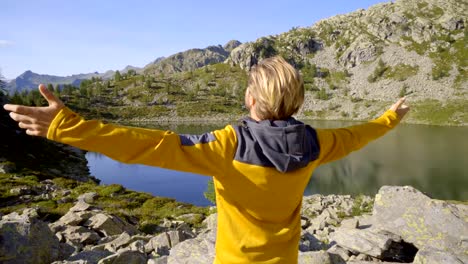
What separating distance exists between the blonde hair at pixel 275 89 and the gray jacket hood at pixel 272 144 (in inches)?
4.0

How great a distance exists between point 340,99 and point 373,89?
1612cm

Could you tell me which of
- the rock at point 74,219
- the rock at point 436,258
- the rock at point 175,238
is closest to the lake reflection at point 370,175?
the rock at point 74,219

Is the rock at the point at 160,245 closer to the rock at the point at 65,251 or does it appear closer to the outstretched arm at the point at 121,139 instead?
the rock at the point at 65,251

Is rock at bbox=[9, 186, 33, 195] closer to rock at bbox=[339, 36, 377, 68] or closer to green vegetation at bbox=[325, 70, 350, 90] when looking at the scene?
green vegetation at bbox=[325, 70, 350, 90]

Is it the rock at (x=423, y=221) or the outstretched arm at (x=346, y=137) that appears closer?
the outstretched arm at (x=346, y=137)

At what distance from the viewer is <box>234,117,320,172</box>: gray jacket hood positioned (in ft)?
9.12

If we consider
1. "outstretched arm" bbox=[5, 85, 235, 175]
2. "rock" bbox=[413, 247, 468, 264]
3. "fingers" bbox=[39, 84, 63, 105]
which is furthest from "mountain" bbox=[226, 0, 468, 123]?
"fingers" bbox=[39, 84, 63, 105]

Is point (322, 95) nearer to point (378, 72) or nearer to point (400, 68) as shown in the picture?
point (378, 72)

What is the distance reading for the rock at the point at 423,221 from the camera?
9727mm

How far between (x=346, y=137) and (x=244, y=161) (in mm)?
1354

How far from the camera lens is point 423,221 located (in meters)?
10.5

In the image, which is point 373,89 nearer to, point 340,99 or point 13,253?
point 340,99

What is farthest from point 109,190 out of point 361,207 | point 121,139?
point 121,139

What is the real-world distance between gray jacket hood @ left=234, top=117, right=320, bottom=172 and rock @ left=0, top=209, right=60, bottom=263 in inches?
331
